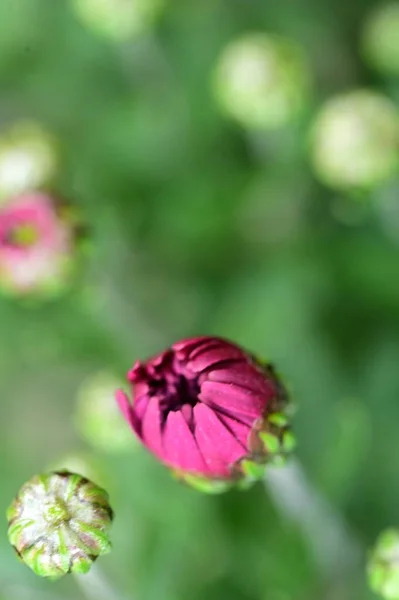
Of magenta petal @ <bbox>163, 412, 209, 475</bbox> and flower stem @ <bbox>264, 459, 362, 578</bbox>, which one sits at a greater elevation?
flower stem @ <bbox>264, 459, 362, 578</bbox>

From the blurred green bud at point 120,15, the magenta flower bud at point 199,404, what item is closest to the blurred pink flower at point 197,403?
the magenta flower bud at point 199,404

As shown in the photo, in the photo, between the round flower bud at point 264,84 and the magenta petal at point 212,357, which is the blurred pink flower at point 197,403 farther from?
the round flower bud at point 264,84

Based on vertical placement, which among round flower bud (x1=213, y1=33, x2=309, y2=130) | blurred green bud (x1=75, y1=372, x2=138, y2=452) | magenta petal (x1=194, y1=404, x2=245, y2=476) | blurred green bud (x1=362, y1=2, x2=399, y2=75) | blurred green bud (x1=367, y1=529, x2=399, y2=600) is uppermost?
blurred green bud (x1=362, y1=2, x2=399, y2=75)

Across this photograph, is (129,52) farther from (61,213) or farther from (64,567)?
(64,567)

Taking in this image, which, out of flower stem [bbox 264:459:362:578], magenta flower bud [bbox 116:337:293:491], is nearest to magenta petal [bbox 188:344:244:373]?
magenta flower bud [bbox 116:337:293:491]

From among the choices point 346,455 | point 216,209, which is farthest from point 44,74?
point 346,455

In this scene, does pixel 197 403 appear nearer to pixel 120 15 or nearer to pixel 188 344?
pixel 188 344

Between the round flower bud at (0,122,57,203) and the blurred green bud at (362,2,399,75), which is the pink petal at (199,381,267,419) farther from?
the blurred green bud at (362,2,399,75)
